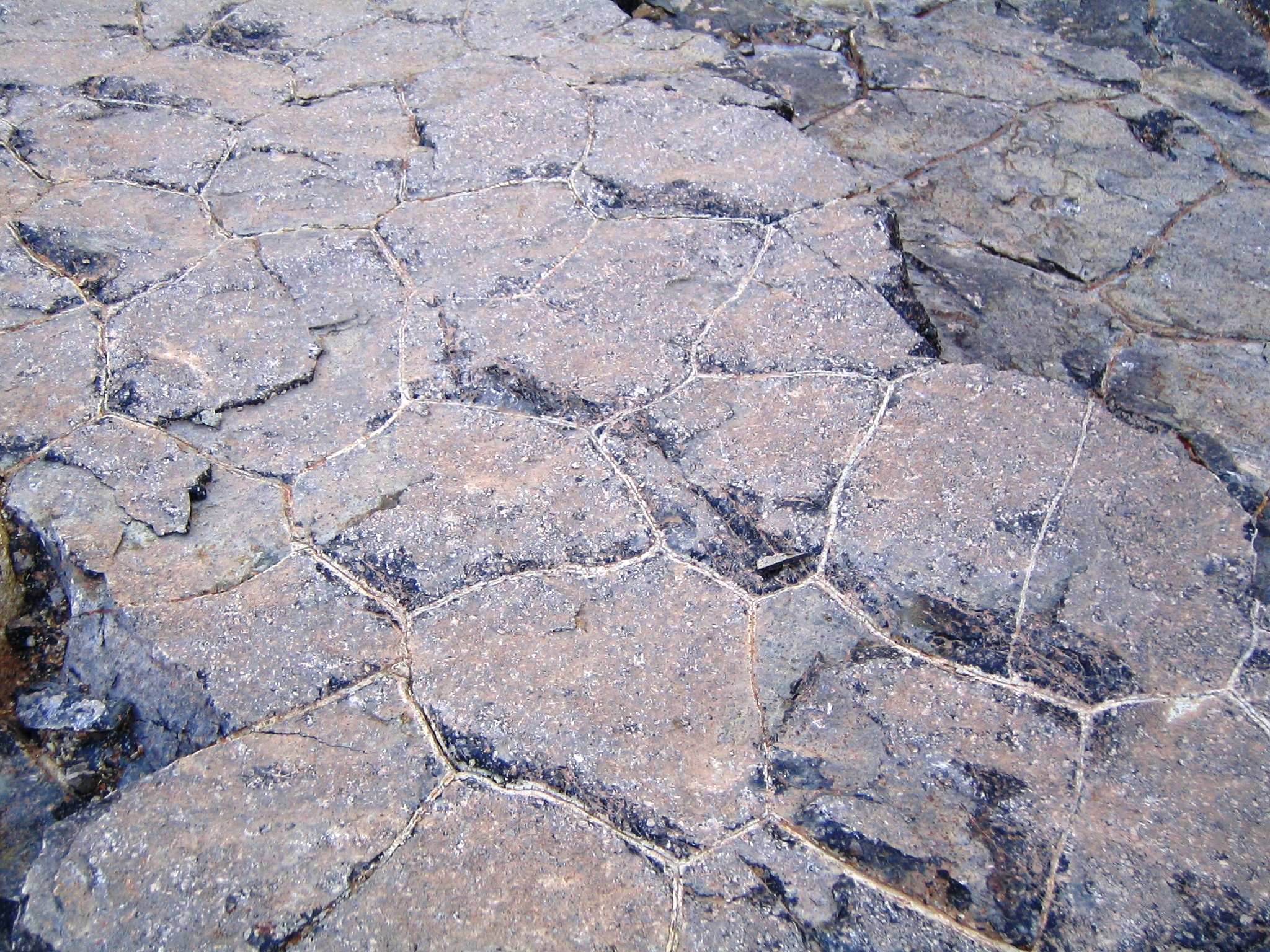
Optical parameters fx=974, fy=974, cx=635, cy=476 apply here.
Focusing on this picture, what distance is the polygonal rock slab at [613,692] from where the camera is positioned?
4.15ft

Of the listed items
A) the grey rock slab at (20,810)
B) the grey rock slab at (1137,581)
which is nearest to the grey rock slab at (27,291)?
Result: the grey rock slab at (20,810)

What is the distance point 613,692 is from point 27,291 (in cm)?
140

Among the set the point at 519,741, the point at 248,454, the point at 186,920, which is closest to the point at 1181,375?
the point at 519,741

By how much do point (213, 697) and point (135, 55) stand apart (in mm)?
1884

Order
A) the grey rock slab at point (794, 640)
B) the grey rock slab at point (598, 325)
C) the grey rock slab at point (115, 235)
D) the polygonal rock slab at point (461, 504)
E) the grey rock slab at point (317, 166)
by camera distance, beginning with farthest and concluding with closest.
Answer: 1. the grey rock slab at point (317, 166)
2. the grey rock slab at point (115, 235)
3. the grey rock slab at point (598, 325)
4. the polygonal rock slab at point (461, 504)
5. the grey rock slab at point (794, 640)

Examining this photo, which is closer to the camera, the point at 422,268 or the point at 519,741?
the point at 519,741

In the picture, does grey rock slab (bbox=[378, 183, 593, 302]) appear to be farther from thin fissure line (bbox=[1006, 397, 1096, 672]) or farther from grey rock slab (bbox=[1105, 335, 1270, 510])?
grey rock slab (bbox=[1105, 335, 1270, 510])

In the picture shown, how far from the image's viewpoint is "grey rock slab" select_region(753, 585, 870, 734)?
4.51ft

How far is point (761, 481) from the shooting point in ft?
5.31

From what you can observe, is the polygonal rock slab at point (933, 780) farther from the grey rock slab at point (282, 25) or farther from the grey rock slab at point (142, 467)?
the grey rock slab at point (282, 25)

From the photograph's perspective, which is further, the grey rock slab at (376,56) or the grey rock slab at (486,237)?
the grey rock slab at (376,56)

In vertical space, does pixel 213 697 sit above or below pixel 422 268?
below

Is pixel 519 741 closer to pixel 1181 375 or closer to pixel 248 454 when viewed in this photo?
pixel 248 454

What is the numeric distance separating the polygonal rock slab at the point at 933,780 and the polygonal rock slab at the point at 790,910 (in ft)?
0.11
